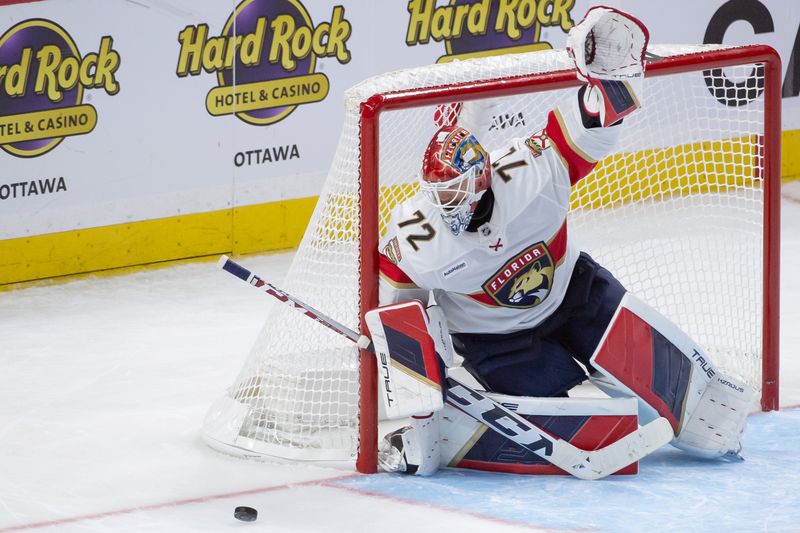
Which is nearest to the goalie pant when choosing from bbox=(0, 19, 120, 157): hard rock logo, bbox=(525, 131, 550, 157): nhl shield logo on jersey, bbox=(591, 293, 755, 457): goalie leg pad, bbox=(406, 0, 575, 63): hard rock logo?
bbox=(591, 293, 755, 457): goalie leg pad

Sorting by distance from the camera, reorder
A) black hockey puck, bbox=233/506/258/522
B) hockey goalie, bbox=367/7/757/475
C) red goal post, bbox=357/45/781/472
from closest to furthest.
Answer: black hockey puck, bbox=233/506/258/522 < hockey goalie, bbox=367/7/757/475 < red goal post, bbox=357/45/781/472

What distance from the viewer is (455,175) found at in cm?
434

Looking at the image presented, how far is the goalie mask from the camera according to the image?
4348mm

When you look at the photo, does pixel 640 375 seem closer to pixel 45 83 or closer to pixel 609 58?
pixel 609 58

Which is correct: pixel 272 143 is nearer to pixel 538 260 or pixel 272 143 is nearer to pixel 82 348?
pixel 82 348

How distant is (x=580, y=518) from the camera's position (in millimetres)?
4242

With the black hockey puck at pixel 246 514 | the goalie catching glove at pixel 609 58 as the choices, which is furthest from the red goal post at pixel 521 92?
the black hockey puck at pixel 246 514

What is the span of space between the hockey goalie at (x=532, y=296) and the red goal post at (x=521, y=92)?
0.21 feet

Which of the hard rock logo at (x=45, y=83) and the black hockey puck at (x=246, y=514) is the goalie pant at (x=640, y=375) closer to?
the black hockey puck at (x=246, y=514)

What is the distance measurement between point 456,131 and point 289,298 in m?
0.63

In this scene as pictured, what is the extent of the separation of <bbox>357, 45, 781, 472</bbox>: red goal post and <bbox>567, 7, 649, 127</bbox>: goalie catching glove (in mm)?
279

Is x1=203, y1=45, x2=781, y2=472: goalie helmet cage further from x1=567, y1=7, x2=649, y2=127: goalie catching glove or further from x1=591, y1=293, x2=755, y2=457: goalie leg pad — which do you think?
x1=591, y1=293, x2=755, y2=457: goalie leg pad

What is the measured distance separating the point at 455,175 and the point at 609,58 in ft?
1.63

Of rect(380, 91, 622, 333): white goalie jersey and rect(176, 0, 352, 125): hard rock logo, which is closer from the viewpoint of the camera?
rect(380, 91, 622, 333): white goalie jersey
